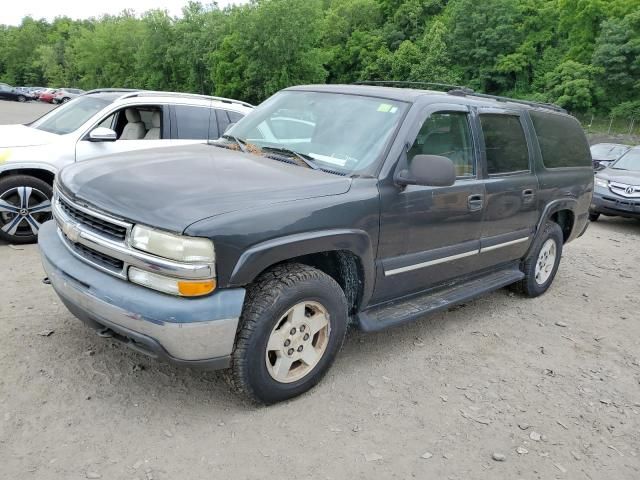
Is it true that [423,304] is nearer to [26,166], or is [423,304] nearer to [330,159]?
[330,159]

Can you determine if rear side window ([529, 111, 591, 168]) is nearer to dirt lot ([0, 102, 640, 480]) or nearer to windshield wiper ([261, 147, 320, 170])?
dirt lot ([0, 102, 640, 480])

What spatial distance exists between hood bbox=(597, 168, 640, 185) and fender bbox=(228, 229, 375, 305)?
8.74 m

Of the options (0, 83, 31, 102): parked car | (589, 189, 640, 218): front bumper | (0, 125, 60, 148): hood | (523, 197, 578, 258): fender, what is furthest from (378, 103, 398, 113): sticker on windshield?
(0, 83, 31, 102): parked car

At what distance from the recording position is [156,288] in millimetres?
2922

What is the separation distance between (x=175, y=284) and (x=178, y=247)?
7.6 inches

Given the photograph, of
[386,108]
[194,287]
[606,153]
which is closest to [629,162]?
[606,153]

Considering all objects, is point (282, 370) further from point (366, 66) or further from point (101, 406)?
point (366, 66)

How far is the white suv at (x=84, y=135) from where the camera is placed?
6.06 metres

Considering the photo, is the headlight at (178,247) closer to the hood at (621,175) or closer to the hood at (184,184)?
the hood at (184,184)

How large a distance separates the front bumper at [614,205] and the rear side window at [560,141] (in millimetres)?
4663

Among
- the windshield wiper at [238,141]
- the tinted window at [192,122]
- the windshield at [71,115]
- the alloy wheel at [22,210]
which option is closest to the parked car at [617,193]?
the tinted window at [192,122]

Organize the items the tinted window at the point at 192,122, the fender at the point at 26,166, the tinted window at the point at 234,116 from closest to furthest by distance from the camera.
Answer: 1. the fender at the point at 26,166
2. the tinted window at the point at 192,122
3. the tinted window at the point at 234,116

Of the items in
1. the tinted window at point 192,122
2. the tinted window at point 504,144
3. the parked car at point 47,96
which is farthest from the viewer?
the parked car at point 47,96

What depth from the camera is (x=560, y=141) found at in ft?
18.8
